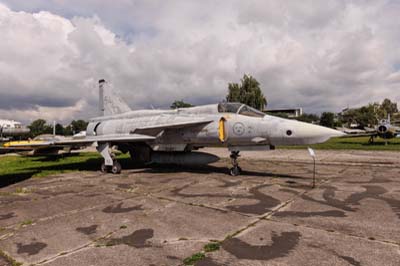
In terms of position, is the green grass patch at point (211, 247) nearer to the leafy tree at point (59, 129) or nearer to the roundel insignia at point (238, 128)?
the roundel insignia at point (238, 128)

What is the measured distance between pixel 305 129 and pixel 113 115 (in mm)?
10917

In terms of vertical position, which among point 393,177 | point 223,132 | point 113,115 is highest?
point 113,115

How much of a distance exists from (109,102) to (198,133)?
844 centimetres

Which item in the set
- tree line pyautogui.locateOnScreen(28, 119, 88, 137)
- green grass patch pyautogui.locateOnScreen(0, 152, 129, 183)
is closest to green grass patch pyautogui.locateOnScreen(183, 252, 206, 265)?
green grass patch pyautogui.locateOnScreen(0, 152, 129, 183)

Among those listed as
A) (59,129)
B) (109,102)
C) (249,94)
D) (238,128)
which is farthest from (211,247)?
(59,129)

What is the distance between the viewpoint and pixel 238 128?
962 centimetres

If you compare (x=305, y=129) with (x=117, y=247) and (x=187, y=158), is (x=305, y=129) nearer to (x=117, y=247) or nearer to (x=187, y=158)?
(x=187, y=158)

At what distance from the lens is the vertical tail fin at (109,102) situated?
16205 mm

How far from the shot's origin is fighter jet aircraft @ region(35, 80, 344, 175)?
8898 mm

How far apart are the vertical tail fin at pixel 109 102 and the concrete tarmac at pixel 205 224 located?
27.7ft

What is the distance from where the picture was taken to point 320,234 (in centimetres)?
407

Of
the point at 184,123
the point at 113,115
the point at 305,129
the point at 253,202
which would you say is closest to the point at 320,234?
the point at 253,202

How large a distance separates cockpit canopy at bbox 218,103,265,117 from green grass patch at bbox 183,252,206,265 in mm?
7002

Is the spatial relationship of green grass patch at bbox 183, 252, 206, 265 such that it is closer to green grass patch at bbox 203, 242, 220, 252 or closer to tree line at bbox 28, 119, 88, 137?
green grass patch at bbox 203, 242, 220, 252
